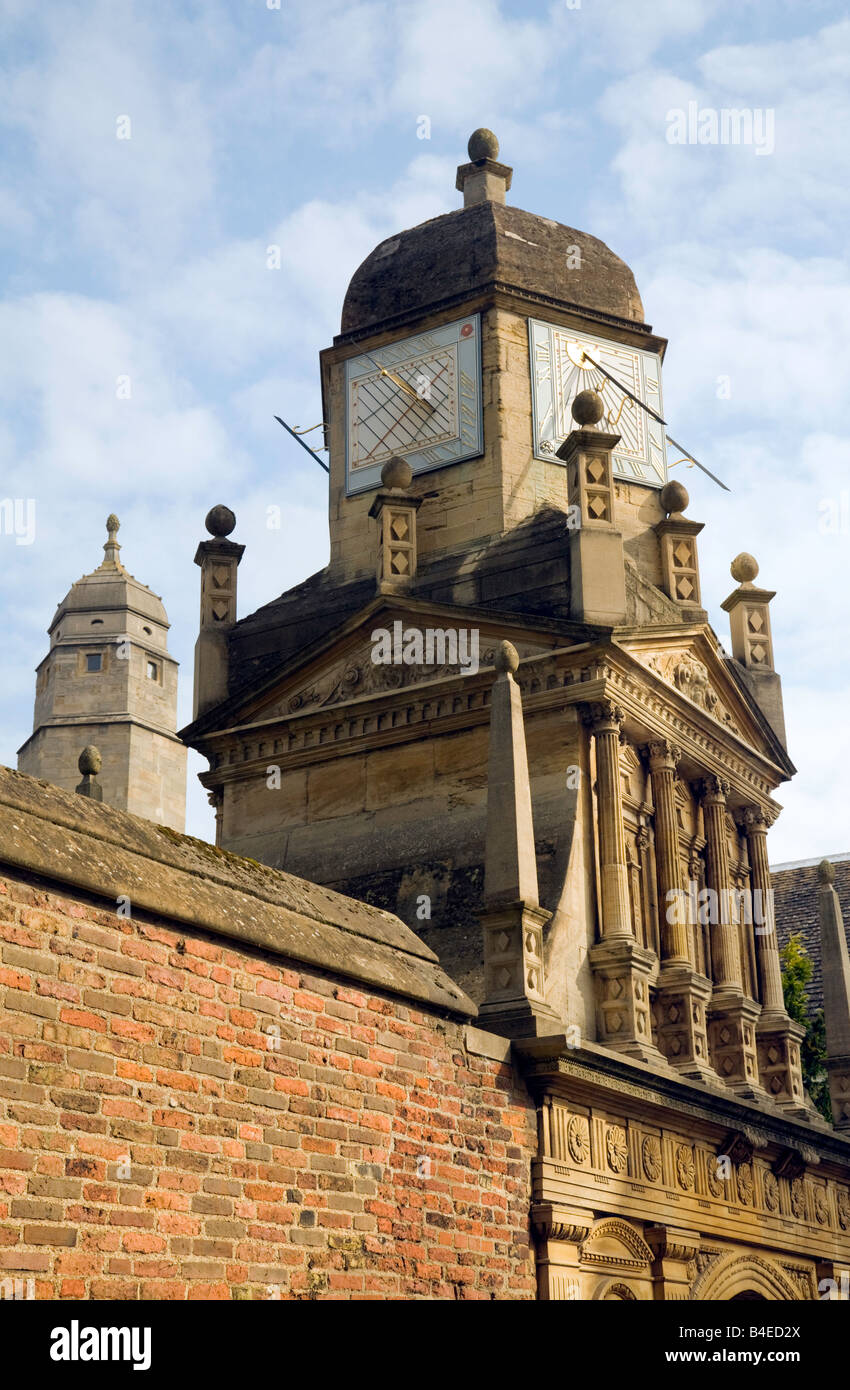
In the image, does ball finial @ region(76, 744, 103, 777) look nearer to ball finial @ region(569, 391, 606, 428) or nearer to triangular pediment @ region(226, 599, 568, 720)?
triangular pediment @ region(226, 599, 568, 720)

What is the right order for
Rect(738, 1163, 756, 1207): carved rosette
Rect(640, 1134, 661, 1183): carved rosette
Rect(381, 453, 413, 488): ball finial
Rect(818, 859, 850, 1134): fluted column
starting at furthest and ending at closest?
Rect(818, 859, 850, 1134): fluted column < Rect(381, 453, 413, 488): ball finial < Rect(738, 1163, 756, 1207): carved rosette < Rect(640, 1134, 661, 1183): carved rosette

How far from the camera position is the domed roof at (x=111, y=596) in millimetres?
35312

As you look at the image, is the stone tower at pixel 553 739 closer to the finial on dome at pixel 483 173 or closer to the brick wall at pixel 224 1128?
the finial on dome at pixel 483 173

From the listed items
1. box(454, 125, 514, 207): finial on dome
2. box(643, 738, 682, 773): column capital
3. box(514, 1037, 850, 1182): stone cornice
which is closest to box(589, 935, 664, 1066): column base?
box(514, 1037, 850, 1182): stone cornice

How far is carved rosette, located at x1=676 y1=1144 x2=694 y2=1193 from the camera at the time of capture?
13.8 metres

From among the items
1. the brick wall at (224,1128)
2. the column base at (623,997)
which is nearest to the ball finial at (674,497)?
the column base at (623,997)

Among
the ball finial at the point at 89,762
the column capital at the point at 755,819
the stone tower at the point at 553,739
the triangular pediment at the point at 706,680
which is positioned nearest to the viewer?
the stone tower at the point at 553,739

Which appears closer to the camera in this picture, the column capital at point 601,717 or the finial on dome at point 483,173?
the column capital at point 601,717

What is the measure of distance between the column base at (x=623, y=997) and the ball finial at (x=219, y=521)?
6.34m

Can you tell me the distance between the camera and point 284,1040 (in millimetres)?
9180

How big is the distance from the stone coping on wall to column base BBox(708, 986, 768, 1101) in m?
5.40

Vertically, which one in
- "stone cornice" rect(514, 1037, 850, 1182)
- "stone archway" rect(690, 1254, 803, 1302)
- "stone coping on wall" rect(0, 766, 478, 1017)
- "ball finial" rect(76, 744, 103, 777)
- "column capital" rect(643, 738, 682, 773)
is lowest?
"stone archway" rect(690, 1254, 803, 1302)

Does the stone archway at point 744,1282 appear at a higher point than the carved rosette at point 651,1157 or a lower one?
lower

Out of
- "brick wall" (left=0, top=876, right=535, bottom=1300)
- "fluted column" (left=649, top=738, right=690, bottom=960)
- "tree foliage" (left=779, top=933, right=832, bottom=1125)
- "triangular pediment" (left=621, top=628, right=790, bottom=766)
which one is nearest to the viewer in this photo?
"brick wall" (left=0, top=876, right=535, bottom=1300)
